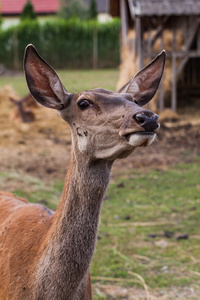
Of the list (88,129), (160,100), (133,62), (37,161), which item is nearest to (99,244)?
(88,129)

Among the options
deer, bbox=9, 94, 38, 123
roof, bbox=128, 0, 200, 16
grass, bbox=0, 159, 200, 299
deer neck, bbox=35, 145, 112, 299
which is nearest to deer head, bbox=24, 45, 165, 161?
deer neck, bbox=35, 145, 112, 299

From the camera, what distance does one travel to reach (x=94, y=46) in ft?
96.6

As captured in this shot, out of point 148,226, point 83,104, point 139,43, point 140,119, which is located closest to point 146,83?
point 83,104

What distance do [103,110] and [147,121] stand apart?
0.46 meters

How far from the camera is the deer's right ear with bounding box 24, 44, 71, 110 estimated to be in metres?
2.98

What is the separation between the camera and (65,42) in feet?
97.5

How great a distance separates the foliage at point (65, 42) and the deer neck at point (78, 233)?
26.8m

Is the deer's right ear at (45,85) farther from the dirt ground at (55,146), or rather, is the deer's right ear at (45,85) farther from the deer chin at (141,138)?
the dirt ground at (55,146)

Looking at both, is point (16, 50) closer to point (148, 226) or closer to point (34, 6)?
point (34, 6)

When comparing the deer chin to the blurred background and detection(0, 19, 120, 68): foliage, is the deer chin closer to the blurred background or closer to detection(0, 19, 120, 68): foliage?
the blurred background

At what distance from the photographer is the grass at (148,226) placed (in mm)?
4977

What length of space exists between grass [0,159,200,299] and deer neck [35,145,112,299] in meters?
2.09

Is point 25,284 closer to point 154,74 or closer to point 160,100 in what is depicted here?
point 154,74

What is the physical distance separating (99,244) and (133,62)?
8.23 meters
